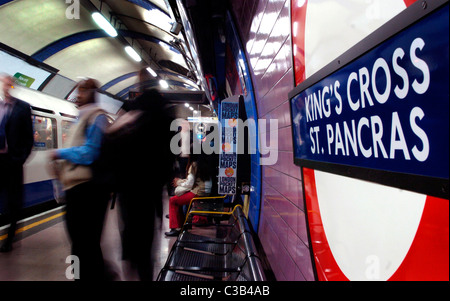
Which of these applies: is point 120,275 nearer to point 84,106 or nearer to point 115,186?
point 115,186

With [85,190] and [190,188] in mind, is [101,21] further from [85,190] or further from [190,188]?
[85,190]

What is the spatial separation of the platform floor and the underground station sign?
1997 millimetres

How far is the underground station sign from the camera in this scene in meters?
0.41

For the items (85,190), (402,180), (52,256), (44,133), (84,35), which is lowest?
(52,256)

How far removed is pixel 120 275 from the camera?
7.69 feet

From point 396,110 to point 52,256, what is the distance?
3.61 m

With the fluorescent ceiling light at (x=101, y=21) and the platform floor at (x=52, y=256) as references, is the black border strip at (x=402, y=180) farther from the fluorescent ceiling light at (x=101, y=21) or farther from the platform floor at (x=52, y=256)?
the fluorescent ceiling light at (x=101, y=21)

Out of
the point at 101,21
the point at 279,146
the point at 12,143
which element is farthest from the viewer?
the point at 101,21

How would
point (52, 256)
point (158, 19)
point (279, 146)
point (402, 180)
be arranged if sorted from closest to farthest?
1. point (402, 180)
2. point (279, 146)
3. point (52, 256)
4. point (158, 19)

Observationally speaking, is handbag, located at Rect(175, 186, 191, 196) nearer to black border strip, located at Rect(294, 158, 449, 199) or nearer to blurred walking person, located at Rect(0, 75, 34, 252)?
blurred walking person, located at Rect(0, 75, 34, 252)

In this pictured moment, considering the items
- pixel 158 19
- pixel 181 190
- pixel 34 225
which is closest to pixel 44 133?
pixel 34 225

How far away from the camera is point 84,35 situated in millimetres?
7363

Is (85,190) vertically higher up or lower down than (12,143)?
lower down
